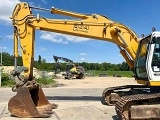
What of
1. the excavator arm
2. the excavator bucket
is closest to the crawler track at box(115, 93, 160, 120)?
the excavator bucket

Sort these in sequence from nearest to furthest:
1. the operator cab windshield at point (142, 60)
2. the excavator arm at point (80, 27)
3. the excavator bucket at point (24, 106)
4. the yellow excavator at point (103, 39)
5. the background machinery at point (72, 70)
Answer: the yellow excavator at point (103, 39) → the excavator bucket at point (24, 106) → the operator cab windshield at point (142, 60) → the excavator arm at point (80, 27) → the background machinery at point (72, 70)

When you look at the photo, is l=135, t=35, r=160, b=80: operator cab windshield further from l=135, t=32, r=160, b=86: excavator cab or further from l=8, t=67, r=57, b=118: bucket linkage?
l=8, t=67, r=57, b=118: bucket linkage

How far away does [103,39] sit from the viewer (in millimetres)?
11648

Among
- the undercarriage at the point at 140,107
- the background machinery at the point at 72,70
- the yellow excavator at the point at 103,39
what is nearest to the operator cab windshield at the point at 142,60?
the yellow excavator at the point at 103,39

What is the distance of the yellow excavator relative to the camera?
8.07 metres

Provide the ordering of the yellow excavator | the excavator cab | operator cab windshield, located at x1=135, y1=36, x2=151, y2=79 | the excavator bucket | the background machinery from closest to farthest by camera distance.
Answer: the yellow excavator, the excavator cab, the excavator bucket, operator cab windshield, located at x1=135, y1=36, x2=151, y2=79, the background machinery

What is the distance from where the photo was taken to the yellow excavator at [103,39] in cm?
807

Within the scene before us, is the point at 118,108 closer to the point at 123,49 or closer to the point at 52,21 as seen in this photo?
the point at 123,49

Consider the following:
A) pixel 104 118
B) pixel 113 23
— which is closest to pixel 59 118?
pixel 104 118

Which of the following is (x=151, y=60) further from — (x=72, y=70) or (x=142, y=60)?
(x=72, y=70)

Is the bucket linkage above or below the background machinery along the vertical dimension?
below

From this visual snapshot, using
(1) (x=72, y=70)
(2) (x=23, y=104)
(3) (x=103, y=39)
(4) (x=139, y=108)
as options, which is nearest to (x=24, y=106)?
(2) (x=23, y=104)

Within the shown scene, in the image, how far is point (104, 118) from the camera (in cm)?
883

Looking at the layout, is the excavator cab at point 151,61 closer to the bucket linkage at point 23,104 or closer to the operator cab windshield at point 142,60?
the operator cab windshield at point 142,60
